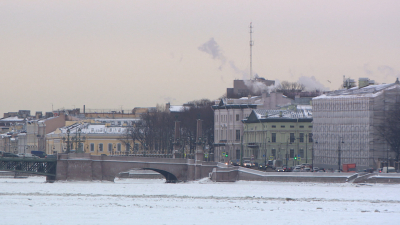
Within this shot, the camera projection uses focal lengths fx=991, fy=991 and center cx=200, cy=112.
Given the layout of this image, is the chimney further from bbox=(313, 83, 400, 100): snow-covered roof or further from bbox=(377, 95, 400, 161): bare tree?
bbox=(377, 95, 400, 161): bare tree

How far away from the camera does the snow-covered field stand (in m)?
48.3

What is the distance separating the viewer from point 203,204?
58.7 m

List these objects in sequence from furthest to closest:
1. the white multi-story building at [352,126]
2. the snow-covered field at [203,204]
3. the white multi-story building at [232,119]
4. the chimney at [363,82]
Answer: the white multi-story building at [232,119], the chimney at [363,82], the white multi-story building at [352,126], the snow-covered field at [203,204]

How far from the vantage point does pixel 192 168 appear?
9075cm

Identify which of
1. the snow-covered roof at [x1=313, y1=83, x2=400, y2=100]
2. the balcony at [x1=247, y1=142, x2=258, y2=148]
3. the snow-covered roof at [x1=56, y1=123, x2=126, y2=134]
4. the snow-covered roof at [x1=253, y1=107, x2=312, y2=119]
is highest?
the snow-covered roof at [x1=313, y1=83, x2=400, y2=100]

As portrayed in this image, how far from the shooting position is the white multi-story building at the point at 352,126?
9675 cm

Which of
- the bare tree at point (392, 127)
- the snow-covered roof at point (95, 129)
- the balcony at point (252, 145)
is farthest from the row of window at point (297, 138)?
the snow-covered roof at point (95, 129)

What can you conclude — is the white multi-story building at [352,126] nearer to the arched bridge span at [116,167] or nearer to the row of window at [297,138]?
the row of window at [297,138]

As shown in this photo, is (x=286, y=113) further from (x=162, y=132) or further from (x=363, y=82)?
(x=162, y=132)

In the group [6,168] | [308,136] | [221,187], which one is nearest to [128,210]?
[221,187]

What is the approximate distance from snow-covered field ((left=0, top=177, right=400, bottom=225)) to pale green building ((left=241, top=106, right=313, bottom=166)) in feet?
94.9

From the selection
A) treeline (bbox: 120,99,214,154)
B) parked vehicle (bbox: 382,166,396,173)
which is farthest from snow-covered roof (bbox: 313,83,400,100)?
treeline (bbox: 120,99,214,154)

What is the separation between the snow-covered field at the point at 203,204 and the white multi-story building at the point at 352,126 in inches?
662

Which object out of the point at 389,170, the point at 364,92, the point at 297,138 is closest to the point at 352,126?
the point at 364,92
